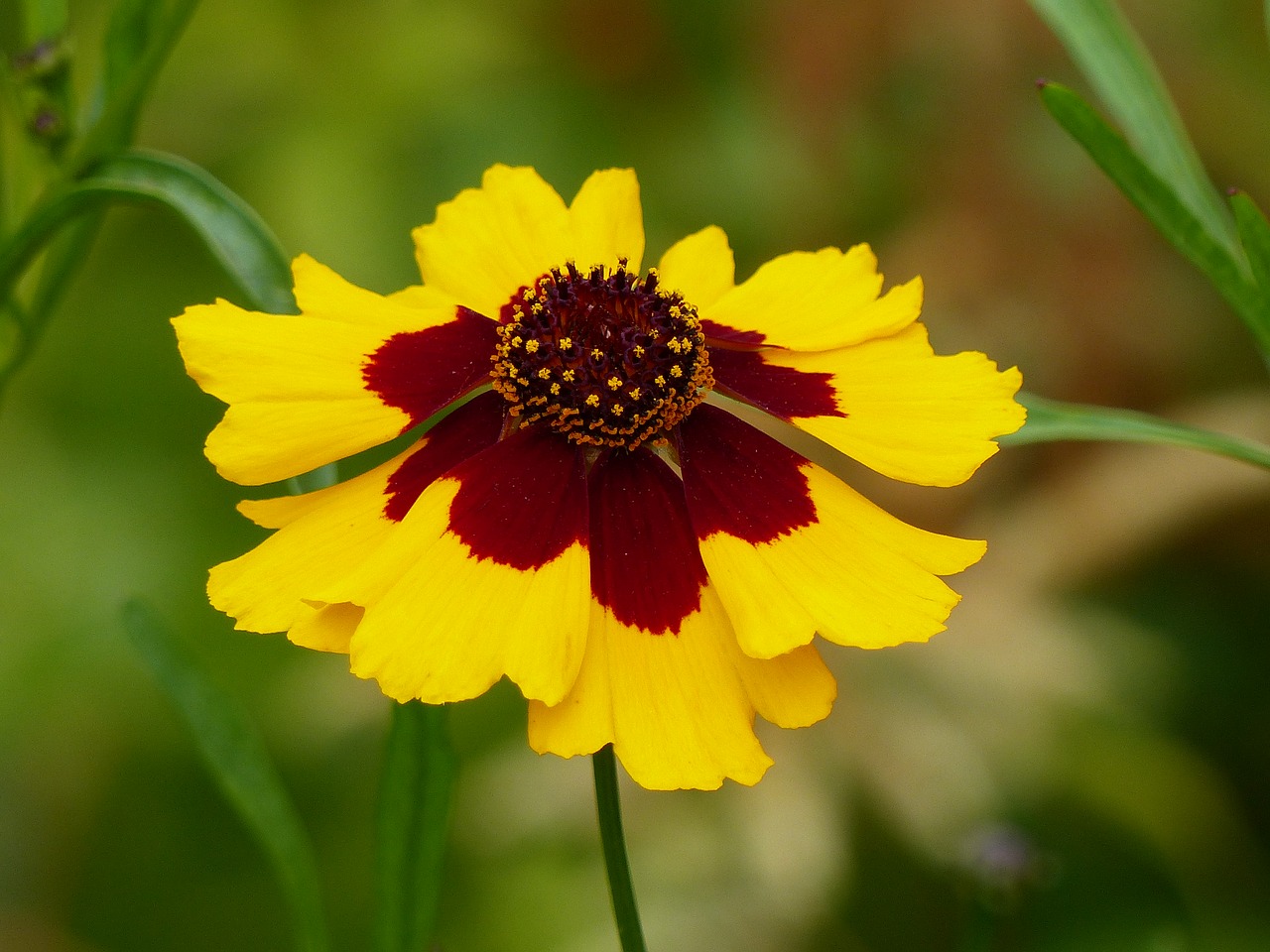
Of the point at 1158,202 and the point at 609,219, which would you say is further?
the point at 609,219

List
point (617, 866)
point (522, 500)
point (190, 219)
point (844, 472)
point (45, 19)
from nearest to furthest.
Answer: point (617, 866), point (522, 500), point (190, 219), point (45, 19), point (844, 472)

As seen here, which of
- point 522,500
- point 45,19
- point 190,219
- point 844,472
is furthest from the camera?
point 844,472

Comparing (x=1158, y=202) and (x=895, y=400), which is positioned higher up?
(x=1158, y=202)

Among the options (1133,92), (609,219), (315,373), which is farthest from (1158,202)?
(315,373)

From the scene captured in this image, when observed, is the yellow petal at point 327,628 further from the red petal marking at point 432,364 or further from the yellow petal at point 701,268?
the yellow petal at point 701,268

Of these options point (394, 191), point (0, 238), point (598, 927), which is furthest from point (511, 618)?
point (394, 191)

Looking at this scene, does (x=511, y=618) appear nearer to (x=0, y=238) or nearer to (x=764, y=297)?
(x=764, y=297)

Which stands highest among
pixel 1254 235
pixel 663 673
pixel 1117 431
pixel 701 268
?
pixel 701 268

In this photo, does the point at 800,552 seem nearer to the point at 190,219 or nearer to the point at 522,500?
the point at 522,500
